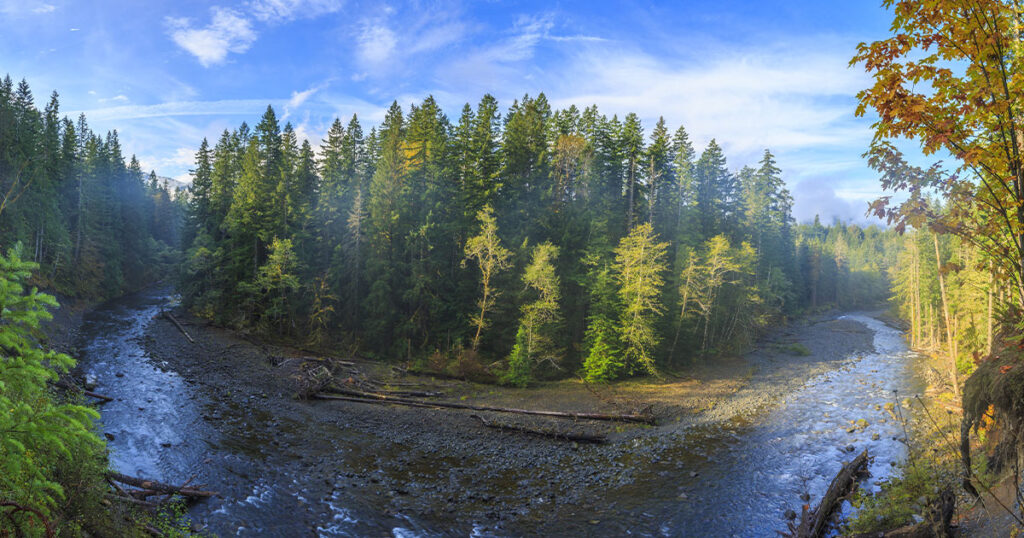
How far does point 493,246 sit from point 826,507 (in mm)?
22193

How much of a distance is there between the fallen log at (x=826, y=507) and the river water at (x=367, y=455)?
2.74 ft

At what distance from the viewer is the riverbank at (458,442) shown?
1321 centimetres

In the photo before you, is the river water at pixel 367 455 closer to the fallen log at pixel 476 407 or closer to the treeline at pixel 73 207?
the fallen log at pixel 476 407

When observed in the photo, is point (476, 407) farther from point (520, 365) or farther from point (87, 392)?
point (87, 392)

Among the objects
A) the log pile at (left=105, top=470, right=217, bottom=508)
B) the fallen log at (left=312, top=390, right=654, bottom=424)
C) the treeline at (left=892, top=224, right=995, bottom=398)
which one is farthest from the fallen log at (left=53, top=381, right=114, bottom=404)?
the treeline at (left=892, top=224, right=995, bottom=398)

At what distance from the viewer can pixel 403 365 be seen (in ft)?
106

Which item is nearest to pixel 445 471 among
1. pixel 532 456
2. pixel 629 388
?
pixel 532 456

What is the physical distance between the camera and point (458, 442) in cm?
1925

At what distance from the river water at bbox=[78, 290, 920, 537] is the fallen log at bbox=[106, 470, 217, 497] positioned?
0.43m

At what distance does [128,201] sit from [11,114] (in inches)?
1113

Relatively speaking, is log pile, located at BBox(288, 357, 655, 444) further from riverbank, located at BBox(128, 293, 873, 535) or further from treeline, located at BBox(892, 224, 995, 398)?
treeline, located at BBox(892, 224, 995, 398)

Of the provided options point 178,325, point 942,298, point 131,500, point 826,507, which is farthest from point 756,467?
point 178,325

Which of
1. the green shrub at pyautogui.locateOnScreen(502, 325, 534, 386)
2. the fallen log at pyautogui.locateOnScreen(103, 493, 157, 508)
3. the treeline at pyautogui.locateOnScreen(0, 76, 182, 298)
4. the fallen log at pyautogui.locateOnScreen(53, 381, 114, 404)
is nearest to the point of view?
the fallen log at pyautogui.locateOnScreen(103, 493, 157, 508)

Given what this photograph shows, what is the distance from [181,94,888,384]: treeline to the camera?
30.4 metres
